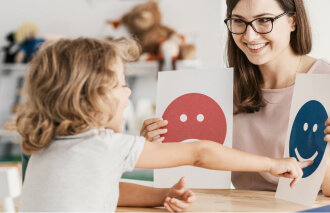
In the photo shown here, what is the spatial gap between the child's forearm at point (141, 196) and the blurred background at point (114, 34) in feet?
7.74

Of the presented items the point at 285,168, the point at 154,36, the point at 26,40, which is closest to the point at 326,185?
the point at 285,168

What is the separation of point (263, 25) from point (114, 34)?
2.61 m

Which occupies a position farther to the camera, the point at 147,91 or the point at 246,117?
the point at 147,91

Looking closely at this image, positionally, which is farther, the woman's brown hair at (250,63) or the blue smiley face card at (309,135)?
the woman's brown hair at (250,63)

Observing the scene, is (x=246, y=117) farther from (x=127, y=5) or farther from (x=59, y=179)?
(x=127, y=5)

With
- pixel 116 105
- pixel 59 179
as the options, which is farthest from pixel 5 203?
pixel 116 105

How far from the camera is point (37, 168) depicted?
70 centimetres

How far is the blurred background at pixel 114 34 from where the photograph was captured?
11.0 feet

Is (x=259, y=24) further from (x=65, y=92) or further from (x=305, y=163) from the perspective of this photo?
(x=65, y=92)

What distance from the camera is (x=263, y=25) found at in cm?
111

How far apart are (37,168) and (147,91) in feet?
9.25

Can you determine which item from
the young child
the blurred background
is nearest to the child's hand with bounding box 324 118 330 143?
the young child

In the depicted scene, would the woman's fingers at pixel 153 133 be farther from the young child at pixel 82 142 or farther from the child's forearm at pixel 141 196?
the young child at pixel 82 142

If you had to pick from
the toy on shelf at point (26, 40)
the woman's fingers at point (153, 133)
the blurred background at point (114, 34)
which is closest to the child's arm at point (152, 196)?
the woman's fingers at point (153, 133)
